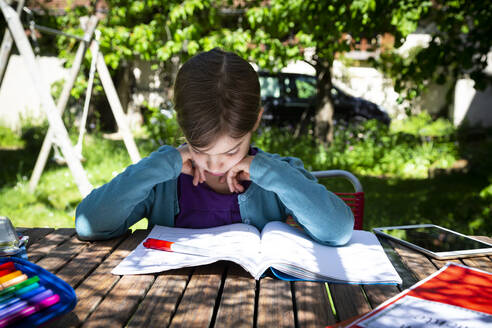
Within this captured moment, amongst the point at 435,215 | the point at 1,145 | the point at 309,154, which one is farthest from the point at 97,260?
the point at 1,145

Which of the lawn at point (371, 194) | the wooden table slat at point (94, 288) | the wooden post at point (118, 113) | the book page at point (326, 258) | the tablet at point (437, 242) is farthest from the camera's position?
the lawn at point (371, 194)

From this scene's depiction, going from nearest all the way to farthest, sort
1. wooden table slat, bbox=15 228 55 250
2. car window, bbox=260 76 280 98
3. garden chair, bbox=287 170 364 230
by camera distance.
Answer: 1. wooden table slat, bbox=15 228 55 250
2. garden chair, bbox=287 170 364 230
3. car window, bbox=260 76 280 98

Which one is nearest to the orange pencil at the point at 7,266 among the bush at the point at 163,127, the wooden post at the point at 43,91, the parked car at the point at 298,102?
the wooden post at the point at 43,91

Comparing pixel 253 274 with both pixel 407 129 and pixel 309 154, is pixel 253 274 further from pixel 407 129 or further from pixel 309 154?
pixel 407 129

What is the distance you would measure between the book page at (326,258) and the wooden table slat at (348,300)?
0.10 feet

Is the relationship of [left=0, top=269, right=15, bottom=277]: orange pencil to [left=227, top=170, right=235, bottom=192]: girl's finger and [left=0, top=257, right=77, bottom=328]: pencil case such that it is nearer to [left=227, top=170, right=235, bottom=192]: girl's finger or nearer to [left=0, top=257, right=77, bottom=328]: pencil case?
[left=0, top=257, right=77, bottom=328]: pencil case

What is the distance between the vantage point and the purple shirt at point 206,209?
1.66 meters

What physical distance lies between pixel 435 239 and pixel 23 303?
1256 millimetres

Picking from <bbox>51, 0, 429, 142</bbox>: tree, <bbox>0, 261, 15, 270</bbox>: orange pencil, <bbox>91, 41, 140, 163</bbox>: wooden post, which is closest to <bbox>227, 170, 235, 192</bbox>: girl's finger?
<bbox>0, 261, 15, 270</bbox>: orange pencil

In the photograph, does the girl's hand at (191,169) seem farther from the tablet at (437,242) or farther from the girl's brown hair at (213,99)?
the tablet at (437,242)

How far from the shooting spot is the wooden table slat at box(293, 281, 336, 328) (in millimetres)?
922

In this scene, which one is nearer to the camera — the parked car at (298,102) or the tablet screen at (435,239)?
the tablet screen at (435,239)

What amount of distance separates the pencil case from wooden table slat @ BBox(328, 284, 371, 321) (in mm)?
568

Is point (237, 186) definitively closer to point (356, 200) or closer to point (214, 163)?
point (214, 163)
